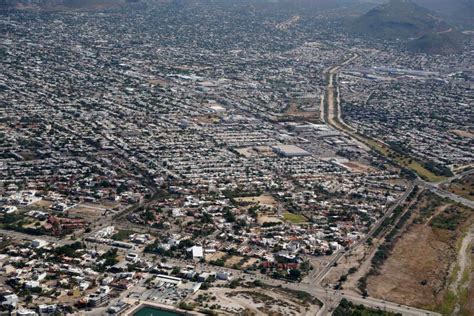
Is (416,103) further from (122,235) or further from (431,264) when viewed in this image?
(122,235)

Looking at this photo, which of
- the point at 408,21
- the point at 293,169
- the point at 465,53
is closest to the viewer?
the point at 293,169

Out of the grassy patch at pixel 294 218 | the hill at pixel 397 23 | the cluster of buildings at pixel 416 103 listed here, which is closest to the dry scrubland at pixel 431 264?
the grassy patch at pixel 294 218

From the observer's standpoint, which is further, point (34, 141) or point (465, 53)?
point (465, 53)

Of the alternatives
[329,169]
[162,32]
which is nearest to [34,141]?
[329,169]

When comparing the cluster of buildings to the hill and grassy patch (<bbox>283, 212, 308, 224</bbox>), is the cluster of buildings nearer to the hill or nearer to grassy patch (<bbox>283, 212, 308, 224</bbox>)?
grassy patch (<bbox>283, 212, 308, 224</bbox>)

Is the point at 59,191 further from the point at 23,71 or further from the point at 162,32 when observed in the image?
the point at 162,32

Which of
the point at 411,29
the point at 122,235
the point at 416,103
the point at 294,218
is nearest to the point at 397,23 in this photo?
the point at 411,29

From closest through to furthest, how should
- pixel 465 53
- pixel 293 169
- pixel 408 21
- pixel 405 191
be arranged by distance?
pixel 405 191 → pixel 293 169 → pixel 465 53 → pixel 408 21

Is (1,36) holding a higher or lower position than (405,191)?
higher

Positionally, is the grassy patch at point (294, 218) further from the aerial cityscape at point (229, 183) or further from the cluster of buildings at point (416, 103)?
the cluster of buildings at point (416, 103)
